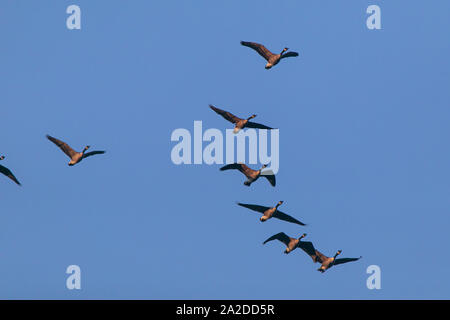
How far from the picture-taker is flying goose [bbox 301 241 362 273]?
3248 inches

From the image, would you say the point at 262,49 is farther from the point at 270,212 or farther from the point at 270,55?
the point at 270,212

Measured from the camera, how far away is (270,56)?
3177 inches

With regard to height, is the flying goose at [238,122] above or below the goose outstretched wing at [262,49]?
below

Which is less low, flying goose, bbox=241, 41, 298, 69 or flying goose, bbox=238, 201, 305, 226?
flying goose, bbox=241, 41, 298, 69

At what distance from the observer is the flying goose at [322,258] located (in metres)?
82.5

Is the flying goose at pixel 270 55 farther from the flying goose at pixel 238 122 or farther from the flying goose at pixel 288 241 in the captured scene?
the flying goose at pixel 288 241

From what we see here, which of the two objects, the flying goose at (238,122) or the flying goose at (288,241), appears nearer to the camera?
the flying goose at (238,122)

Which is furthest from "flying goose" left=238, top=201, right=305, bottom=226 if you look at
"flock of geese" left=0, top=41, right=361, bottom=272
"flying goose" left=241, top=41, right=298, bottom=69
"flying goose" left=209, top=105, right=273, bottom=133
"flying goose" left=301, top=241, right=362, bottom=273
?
"flying goose" left=241, top=41, right=298, bottom=69

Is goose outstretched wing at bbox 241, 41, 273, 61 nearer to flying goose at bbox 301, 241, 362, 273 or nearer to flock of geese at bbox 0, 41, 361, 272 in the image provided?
flock of geese at bbox 0, 41, 361, 272

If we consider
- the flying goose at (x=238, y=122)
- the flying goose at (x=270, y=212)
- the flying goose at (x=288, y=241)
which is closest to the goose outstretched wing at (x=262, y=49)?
the flying goose at (x=238, y=122)

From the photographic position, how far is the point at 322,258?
83.1 meters

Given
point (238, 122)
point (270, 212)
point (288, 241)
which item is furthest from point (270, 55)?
point (288, 241)
